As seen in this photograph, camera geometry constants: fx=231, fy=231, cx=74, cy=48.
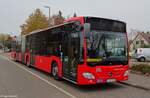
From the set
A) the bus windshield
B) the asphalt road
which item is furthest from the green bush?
the bus windshield

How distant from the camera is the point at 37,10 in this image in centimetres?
4150

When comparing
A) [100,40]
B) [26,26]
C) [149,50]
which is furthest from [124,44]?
[26,26]

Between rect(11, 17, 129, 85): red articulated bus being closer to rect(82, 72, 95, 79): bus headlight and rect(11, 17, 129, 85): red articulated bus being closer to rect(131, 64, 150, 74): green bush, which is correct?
rect(82, 72, 95, 79): bus headlight

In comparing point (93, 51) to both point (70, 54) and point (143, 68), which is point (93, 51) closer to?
point (70, 54)

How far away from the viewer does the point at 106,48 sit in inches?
378

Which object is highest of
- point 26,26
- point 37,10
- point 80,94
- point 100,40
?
point 37,10

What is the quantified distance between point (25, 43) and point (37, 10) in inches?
861

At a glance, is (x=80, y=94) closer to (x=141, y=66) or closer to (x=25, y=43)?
(x=141, y=66)

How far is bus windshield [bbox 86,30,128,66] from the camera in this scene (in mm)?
9305

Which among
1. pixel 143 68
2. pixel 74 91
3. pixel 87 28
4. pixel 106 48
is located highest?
pixel 87 28

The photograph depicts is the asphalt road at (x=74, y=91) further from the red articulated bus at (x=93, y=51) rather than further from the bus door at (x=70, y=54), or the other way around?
the bus door at (x=70, y=54)

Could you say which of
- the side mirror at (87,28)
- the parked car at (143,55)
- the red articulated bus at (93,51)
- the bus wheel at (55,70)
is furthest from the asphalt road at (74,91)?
the parked car at (143,55)

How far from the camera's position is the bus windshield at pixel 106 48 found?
9.30m

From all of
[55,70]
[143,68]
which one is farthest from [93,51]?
[143,68]
